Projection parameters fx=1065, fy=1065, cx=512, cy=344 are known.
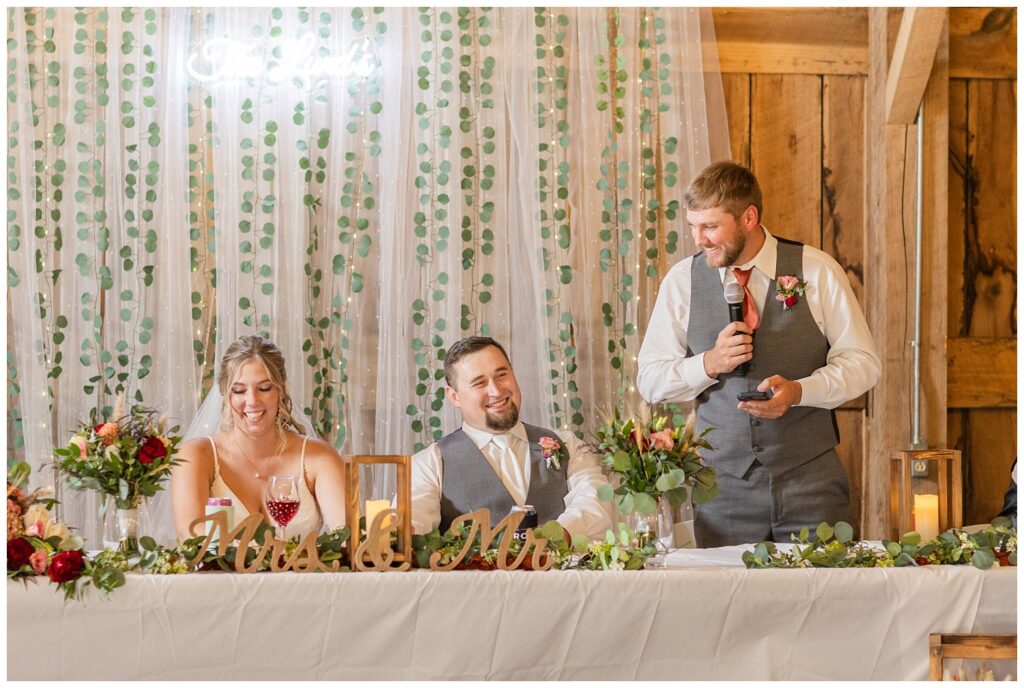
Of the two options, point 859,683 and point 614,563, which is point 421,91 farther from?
point 859,683

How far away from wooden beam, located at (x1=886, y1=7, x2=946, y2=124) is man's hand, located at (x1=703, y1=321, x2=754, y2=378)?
3.94 ft

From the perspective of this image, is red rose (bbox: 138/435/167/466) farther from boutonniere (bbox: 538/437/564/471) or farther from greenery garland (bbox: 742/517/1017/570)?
greenery garland (bbox: 742/517/1017/570)

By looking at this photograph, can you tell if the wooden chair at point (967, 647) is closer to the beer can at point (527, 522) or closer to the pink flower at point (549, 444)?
the beer can at point (527, 522)

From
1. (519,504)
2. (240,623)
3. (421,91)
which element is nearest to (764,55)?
(421,91)

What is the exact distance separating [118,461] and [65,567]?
23 cm

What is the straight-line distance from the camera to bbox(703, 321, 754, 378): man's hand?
2.99 metres

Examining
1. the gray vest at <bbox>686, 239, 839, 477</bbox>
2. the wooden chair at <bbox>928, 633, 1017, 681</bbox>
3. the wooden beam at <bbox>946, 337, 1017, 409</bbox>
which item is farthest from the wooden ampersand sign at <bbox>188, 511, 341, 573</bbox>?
the wooden beam at <bbox>946, 337, 1017, 409</bbox>

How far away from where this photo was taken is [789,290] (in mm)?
3104

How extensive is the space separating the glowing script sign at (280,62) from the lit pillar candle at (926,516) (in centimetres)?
225

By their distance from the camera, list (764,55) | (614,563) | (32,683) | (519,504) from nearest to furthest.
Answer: (32,683) < (614,563) < (519,504) < (764,55)

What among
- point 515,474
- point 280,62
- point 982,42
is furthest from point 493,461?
point 982,42

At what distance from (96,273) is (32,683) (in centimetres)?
184

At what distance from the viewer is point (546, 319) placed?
3.60m

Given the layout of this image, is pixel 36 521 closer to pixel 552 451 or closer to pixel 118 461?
pixel 118 461
